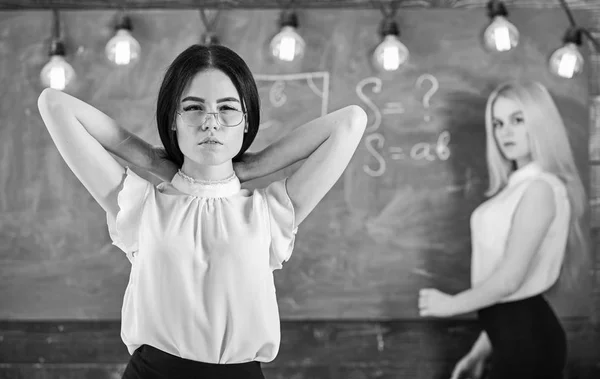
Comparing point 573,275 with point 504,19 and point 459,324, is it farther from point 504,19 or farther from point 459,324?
point 504,19

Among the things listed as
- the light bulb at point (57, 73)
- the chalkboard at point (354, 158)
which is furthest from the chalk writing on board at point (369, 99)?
the light bulb at point (57, 73)

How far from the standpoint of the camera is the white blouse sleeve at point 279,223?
1175 mm

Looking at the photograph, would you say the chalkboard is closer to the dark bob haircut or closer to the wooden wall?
the wooden wall

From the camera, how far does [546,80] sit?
2807 millimetres

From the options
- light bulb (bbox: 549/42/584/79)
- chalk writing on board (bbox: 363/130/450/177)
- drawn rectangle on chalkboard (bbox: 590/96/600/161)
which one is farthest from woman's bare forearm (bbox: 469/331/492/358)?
light bulb (bbox: 549/42/584/79)

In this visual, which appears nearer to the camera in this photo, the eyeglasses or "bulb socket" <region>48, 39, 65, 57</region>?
the eyeglasses

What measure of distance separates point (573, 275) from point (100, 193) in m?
2.14

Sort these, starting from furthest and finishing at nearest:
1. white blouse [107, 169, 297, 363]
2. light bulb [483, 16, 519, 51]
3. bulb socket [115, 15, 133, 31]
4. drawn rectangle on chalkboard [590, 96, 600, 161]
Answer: drawn rectangle on chalkboard [590, 96, 600, 161] < bulb socket [115, 15, 133, 31] < light bulb [483, 16, 519, 51] < white blouse [107, 169, 297, 363]

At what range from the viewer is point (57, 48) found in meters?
2.71

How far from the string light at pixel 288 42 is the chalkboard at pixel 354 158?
0.11 m

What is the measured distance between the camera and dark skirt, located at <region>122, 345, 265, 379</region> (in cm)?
111

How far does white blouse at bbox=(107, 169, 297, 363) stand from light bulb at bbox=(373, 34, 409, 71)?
1.59m

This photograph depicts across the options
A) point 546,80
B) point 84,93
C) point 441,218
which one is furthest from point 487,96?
point 84,93

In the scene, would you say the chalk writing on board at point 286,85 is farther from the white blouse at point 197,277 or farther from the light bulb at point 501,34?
the white blouse at point 197,277
